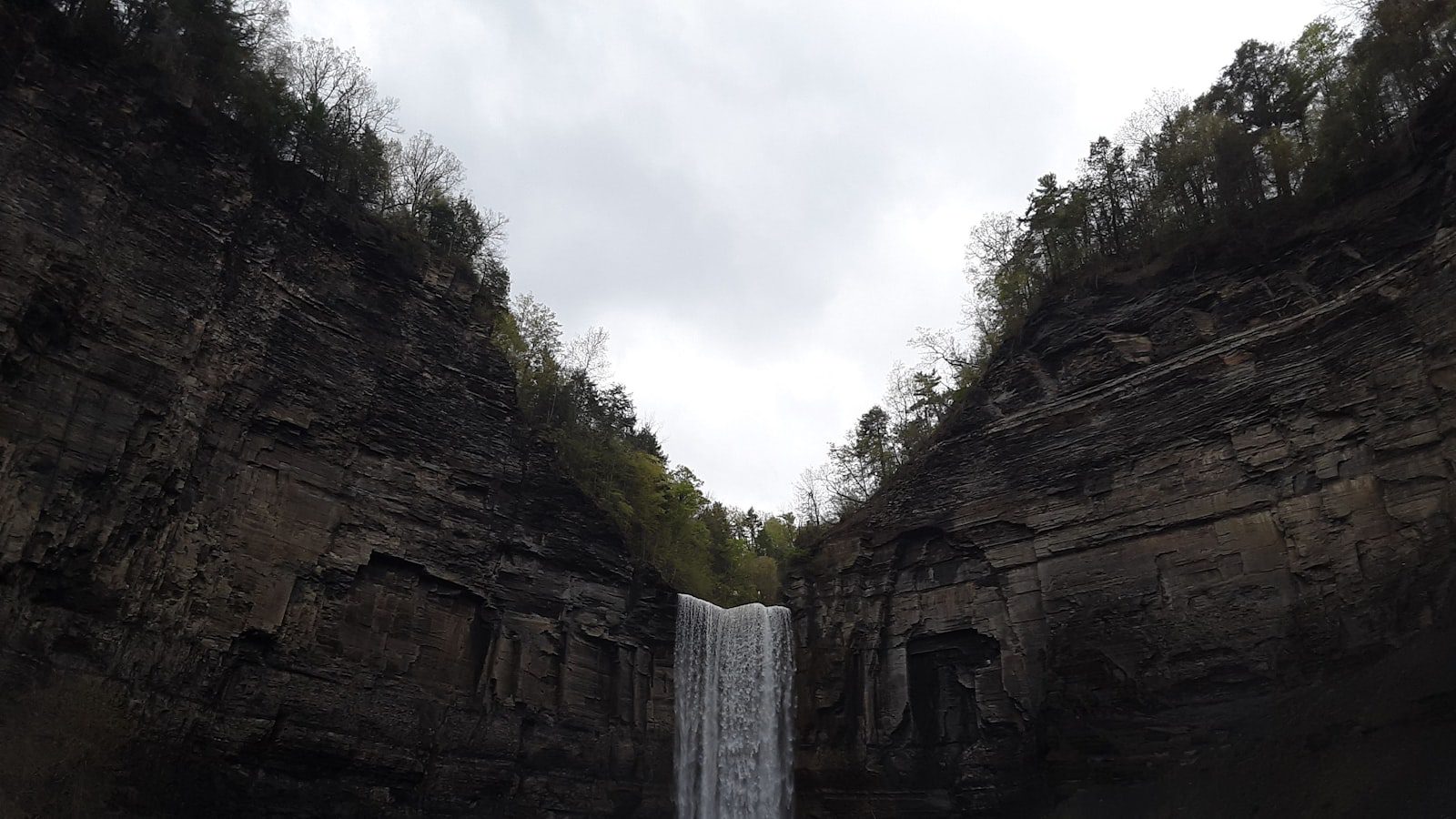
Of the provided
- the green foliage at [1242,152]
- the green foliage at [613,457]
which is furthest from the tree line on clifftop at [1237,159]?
the green foliage at [613,457]

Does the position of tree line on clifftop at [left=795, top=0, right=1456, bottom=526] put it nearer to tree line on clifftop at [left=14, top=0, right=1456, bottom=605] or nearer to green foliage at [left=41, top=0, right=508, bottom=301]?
tree line on clifftop at [left=14, top=0, right=1456, bottom=605]

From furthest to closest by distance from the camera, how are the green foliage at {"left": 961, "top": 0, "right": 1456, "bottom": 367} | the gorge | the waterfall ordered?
the waterfall, the green foliage at {"left": 961, "top": 0, "right": 1456, "bottom": 367}, the gorge

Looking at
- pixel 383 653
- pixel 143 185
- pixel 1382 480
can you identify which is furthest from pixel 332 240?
pixel 1382 480

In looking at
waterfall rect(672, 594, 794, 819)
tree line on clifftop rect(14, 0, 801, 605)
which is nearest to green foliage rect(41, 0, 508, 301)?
tree line on clifftop rect(14, 0, 801, 605)

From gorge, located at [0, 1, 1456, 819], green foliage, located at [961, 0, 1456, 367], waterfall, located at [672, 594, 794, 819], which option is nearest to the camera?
gorge, located at [0, 1, 1456, 819]

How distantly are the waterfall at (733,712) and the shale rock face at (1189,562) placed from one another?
126 centimetres

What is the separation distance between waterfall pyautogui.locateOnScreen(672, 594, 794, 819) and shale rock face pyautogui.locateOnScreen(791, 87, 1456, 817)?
1.26 meters

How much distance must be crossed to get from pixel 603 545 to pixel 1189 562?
56.4ft

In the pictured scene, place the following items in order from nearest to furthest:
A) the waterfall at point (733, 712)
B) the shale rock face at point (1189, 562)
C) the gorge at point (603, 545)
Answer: the gorge at point (603, 545) → the shale rock face at point (1189, 562) → the waterfall at point (733, 712)

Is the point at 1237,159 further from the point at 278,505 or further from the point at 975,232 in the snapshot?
the point at 278,505

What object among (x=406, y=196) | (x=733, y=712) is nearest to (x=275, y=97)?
(x=406, y=196)

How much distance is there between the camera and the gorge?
54.0ft

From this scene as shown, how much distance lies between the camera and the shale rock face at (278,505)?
16.7m

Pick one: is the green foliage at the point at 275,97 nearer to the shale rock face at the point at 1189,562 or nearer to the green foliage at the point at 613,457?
the green foliage at the point at 613,457
